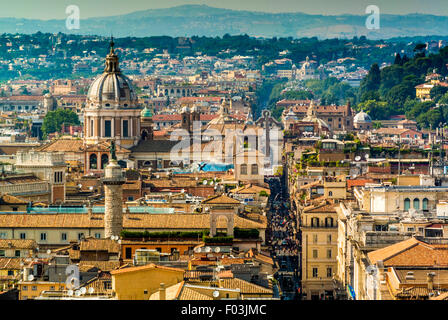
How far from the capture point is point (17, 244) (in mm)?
34281

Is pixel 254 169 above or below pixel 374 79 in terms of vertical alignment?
above

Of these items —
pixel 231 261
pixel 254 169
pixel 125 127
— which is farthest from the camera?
pixel 125 127

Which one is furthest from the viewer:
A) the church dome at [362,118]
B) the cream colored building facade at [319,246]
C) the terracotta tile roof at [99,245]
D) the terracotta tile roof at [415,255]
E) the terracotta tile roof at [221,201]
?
the church dome at [362,118]

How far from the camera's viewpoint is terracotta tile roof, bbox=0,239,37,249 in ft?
111

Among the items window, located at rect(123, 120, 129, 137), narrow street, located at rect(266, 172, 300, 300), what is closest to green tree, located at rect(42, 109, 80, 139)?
window, located at rect(123, 120, 129, 137)

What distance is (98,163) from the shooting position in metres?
78.5

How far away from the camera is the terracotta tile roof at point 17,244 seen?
3397 centimetres

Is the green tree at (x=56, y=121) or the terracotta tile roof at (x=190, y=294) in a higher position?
the terracotta tile roof at (x=190, y=294)

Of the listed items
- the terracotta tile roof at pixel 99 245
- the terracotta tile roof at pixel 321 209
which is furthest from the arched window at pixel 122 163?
the terracotta tile roof at pixel 99 245

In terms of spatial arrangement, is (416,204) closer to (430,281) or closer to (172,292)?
(430,281)

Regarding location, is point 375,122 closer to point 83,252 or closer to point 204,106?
point 204,106

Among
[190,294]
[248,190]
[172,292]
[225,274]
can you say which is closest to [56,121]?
[248,190]

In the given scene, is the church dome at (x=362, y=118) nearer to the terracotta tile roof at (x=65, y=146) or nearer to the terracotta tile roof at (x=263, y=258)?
the terracotta tile roof at (x=65, y=146)

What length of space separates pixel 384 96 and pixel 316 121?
122ft
